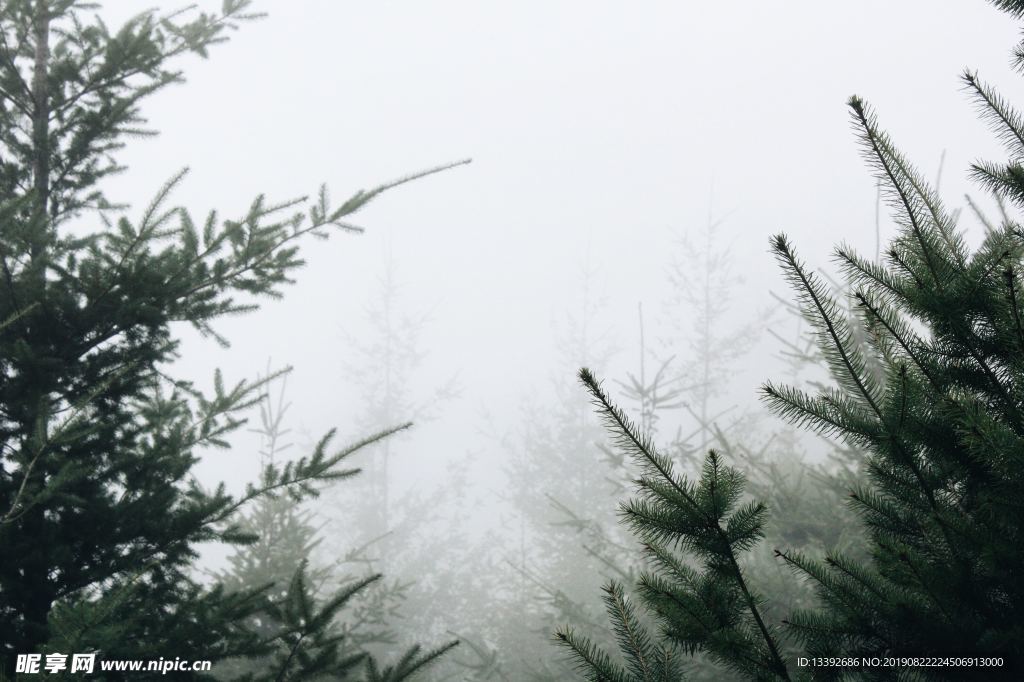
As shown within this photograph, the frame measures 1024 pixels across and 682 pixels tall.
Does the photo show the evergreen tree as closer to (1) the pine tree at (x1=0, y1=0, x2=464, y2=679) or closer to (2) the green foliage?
(2) the green foliage

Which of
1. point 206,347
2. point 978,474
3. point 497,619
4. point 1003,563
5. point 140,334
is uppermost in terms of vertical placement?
point 206,347

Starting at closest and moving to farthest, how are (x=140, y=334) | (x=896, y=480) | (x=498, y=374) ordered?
(x=896, y=480)
(x=140, y=334)
(x=498, y=374)

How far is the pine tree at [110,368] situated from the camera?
11.9 ft

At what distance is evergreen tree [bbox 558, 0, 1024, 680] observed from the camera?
169 centimetres

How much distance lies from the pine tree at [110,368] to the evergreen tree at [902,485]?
2.36 meters

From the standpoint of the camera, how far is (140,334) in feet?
14.3

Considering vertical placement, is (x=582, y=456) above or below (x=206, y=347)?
below

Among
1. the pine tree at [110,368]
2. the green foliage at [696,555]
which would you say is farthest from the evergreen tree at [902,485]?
the pine tree at [110,368]

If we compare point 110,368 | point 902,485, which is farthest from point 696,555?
point 110,368

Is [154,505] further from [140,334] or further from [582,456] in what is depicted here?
[582,456]

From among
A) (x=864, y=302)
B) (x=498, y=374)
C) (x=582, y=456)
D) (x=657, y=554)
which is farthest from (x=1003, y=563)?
(x=498, y=374)

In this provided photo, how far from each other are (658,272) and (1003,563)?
15010 cm

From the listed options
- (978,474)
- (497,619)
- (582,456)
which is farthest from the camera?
(582,456)

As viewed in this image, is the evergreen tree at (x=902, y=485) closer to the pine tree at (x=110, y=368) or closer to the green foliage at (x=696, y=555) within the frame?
the green foliage at (x=696, y=555)
